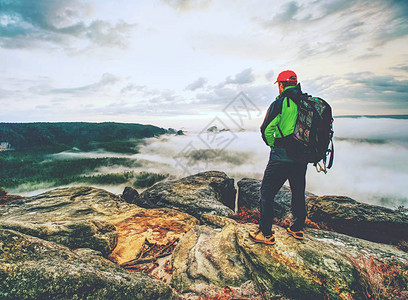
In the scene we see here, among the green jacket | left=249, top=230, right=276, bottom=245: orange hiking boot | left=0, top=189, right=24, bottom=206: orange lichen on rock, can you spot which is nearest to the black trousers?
left=249, top=230, right=276, bottom=245: orange hiking boot

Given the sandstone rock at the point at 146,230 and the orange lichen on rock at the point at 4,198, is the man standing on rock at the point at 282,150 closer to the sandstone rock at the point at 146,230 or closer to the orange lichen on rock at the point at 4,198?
the sandstone rock at the point at 146,230

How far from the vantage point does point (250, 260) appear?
5281 mm

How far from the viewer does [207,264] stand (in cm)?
562

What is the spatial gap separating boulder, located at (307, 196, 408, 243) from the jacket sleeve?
7.43 m

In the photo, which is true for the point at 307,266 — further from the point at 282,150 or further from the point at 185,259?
the point at 185,259

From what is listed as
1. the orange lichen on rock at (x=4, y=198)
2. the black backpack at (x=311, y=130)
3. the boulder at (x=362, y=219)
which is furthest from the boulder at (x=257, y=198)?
the orange lichen on rock at (x=4, y=198)

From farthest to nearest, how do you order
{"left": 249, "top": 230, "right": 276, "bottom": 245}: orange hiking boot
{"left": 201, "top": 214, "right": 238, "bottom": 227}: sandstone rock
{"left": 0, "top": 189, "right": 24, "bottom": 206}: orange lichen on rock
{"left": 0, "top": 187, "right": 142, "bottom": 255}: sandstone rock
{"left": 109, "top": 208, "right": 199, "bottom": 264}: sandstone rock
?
{"left": 0, "top": 189, "right": 24, "bottom": 206}: orange lichen on rock → {"left": 201, "top": 214, "right": 238, "bottom": 227}: sandstone rock → {"left": 109, "top": 208, "right": 199, "bottom": 264}: sandstone rock → {"left": 0, "top": 187, "right": 142, "bottom": 255}: sandstone rock → {"left": 249, "top": 230, "right": 276, "bottom": 245}: orange hiking boot

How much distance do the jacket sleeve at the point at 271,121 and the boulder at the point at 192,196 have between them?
732cm

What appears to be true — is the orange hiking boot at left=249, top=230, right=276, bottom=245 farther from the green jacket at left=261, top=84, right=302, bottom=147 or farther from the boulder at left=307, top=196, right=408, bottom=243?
the boulder at left=307, top=196, right=408, bottom=243

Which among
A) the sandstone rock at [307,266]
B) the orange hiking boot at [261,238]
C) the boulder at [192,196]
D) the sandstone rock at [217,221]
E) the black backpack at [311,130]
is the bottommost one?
the boulder at [192,196]

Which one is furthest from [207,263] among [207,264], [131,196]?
[131,196]

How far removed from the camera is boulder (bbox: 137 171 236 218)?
11711 mm

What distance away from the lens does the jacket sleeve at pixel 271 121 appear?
4.52 m

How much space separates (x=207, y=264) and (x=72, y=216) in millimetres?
7698
